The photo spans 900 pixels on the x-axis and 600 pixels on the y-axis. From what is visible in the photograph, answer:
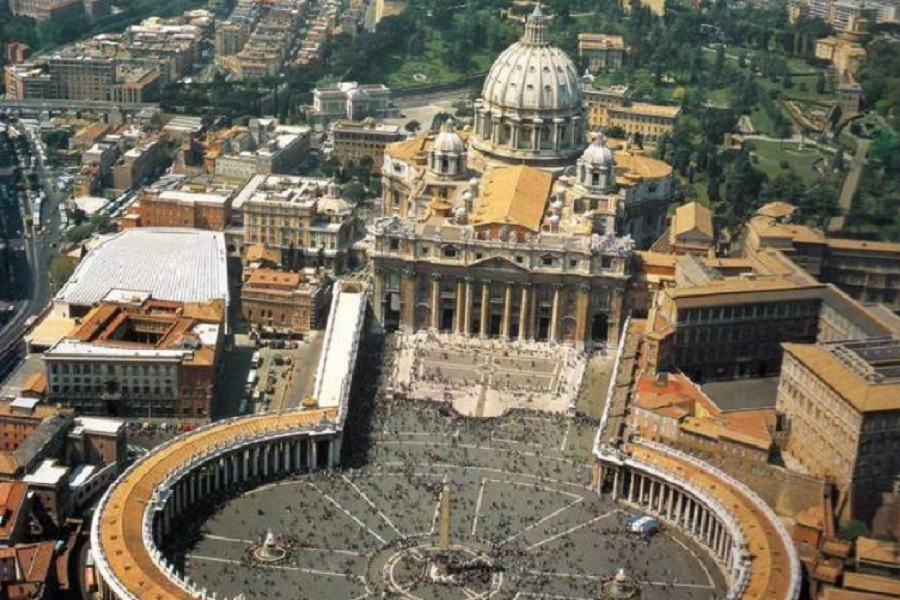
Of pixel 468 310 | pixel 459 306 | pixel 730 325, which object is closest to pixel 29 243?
pixel 459 306

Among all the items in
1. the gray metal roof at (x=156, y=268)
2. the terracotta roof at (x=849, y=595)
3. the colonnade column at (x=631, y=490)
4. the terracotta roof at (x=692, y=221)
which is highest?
the terracotta roof at (x=692, y=221)

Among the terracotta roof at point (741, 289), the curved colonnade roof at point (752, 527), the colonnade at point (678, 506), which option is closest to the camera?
the curved colonnade roof at point (752, 527)

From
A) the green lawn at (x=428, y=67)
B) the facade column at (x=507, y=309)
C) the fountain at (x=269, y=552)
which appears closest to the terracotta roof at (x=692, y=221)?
the facade column at (x=507, y=309)

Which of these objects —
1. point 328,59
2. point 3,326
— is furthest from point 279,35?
point 3,326

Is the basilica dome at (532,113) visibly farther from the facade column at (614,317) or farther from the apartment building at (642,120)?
the apartment building at (642,120)

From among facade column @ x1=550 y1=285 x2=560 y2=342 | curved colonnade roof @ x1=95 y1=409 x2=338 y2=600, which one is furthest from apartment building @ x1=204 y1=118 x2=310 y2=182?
curved colonnade roof @ x1=95 y1=409 x2=338 y2=600

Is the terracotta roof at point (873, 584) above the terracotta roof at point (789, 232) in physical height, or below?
below

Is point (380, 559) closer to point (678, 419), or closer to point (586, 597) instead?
point (586, 597)
